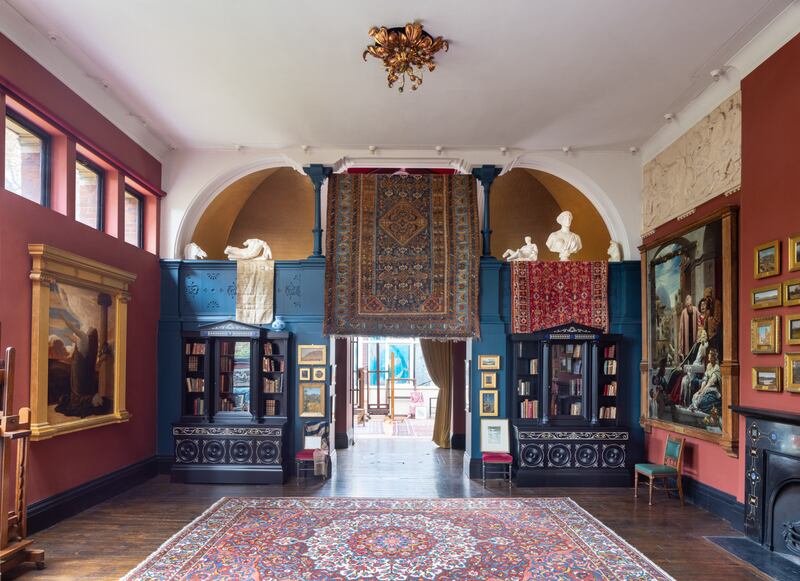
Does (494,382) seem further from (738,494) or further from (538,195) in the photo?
(538,195)

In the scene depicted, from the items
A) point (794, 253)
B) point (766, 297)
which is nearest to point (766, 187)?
point (794, 253)

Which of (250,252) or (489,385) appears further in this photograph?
(250,252)

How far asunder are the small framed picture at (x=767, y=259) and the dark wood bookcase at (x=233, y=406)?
18.8 feet

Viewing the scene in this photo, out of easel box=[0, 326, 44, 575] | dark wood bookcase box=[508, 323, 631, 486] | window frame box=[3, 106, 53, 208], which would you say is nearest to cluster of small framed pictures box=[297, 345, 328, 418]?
dark wood bookcase box=[508, 323, 631, 486]

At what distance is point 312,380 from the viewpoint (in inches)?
319

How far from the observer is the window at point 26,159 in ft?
17.8

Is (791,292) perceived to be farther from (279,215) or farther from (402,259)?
(279,215)

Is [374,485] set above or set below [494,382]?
below

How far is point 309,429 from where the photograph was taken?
7.94 meters

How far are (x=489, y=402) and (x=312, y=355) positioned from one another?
261 cm

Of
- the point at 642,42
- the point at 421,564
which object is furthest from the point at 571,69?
the point at 421,564

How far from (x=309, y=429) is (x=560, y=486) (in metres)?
3.51

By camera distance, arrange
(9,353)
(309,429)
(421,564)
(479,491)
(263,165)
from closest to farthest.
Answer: (9,353) < (421,564) < (479,491) < (309,429) < (263,165)

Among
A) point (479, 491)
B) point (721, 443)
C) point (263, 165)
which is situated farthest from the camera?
point (263, 165)
